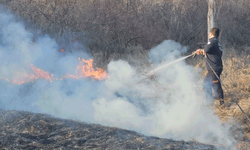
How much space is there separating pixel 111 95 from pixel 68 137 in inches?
135

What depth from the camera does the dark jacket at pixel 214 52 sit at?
6816 millimetres

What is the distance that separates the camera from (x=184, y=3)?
1402 centimetres

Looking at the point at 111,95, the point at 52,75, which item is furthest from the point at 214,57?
the point at 52,75

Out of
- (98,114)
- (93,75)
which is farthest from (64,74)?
(98,114)

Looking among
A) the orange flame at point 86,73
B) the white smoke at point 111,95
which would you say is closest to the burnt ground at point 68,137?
the white smoke at point 111,95

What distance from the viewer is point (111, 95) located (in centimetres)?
864

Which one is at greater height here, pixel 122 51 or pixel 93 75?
pixel 122 51

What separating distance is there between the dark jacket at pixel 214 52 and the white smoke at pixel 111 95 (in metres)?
0.98

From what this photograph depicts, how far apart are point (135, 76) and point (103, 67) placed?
1.44 m

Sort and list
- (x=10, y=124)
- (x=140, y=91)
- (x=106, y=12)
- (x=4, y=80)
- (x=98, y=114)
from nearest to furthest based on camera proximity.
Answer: (x=10, y=124)
(x=98, y=114)
(x=4, y=80)
(x=140, y=91)
(x=106, y=12)

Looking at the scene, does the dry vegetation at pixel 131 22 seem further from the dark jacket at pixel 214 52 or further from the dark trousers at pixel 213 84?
the dark jacket at pixel 214 52

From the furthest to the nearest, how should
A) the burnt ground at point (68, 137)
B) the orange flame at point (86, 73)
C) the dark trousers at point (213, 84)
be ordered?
the orange flame at point (86, 73)
the dark trousers at point (213, 84)
the burnt ground at point (68, 137)

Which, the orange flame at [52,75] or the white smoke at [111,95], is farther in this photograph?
the orange flame at [52,75]

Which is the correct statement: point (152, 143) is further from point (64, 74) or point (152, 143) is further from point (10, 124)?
point (64, 74)
